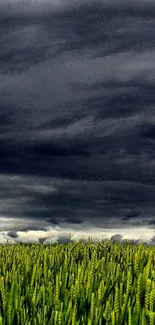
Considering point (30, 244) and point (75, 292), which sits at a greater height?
point (30, 244)

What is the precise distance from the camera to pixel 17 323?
4.71 m

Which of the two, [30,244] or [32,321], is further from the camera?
[30,244]

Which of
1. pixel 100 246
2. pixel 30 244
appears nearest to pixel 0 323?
pixel 100 246

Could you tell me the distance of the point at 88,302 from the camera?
17.9 ft

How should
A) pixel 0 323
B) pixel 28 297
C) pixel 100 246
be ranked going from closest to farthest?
pixel 0 323 → pixel 28 297 → pixel 100 246

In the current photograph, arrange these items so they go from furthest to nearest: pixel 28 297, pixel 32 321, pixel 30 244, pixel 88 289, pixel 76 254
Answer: pixel 30 244, pixel 76 254, pixel 88 289, pixel 28 297, pixel 32 321

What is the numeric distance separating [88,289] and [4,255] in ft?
16.6

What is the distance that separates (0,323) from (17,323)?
0.27 metres

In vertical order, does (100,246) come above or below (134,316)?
above

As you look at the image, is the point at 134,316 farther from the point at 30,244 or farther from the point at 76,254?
the point at 30,244

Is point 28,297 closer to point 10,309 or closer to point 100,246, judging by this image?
point 10,309

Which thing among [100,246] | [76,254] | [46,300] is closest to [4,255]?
[76,254]

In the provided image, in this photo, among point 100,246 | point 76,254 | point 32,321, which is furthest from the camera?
point 100,246

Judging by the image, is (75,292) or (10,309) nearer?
(10,309)
